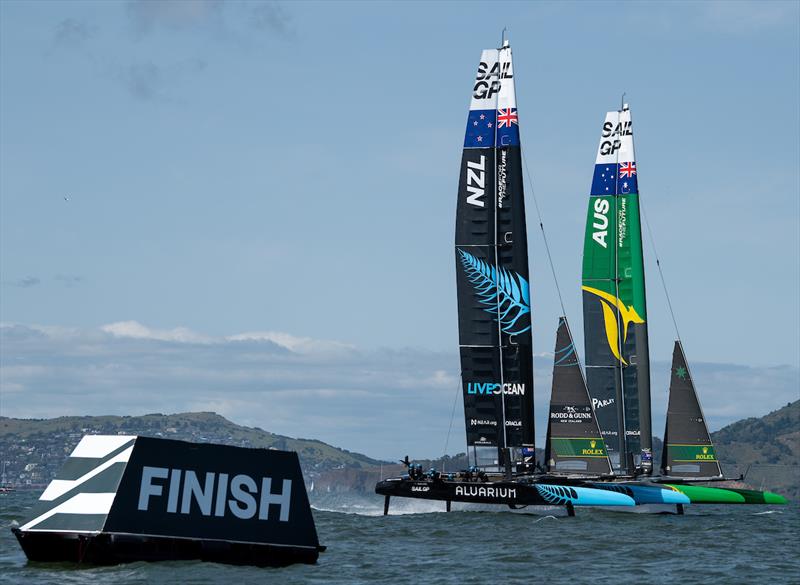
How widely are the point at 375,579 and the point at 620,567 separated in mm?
6720

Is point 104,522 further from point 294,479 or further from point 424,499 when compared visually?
point 424,499

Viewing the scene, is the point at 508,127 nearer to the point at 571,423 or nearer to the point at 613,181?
the point at 571,423

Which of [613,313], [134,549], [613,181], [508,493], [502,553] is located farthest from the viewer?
[613,181]

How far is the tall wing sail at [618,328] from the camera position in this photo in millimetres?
64500

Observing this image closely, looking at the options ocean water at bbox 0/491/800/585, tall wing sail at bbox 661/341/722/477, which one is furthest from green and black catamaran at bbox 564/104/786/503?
ocean water at bbox 0/491/800/585

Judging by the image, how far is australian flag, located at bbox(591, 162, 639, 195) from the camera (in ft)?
216

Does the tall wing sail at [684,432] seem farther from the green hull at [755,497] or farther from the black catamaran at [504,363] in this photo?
the black catamaran at [504,363]

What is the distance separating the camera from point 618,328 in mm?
64562

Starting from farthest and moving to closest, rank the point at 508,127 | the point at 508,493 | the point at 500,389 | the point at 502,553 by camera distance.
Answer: the point at 508,127
the point at 500,389
the point at 508,493
the point at 502,553

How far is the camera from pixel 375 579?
98.5 ft

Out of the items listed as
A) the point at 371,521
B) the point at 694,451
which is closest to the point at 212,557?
the point at 371,521

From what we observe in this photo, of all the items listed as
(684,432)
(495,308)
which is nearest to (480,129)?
(495,308)

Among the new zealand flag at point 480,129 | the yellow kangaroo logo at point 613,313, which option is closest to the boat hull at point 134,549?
the new zealand flag at point 480,129

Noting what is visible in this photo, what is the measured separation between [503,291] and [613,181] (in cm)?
1466
